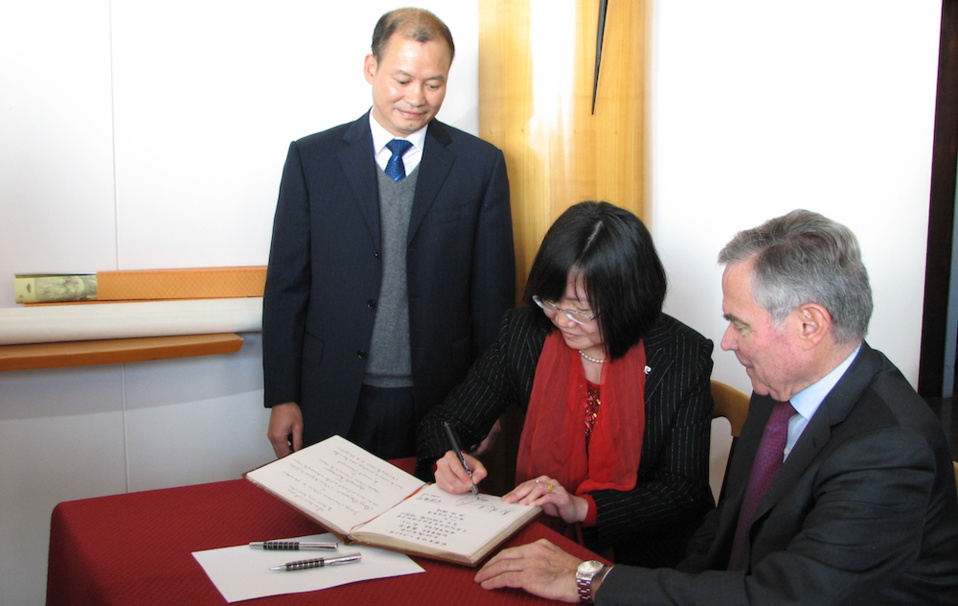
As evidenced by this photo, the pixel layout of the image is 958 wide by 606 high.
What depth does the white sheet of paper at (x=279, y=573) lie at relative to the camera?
1.26 metres

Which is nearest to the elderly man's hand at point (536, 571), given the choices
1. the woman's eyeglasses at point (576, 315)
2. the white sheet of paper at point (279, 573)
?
the white sheet of paper at point (279, 573)

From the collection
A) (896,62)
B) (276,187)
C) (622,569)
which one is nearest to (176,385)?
(276,187)

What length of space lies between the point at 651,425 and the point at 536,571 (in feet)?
2.35

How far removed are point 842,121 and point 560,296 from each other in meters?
1.24

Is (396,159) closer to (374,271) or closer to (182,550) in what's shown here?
(374,271)

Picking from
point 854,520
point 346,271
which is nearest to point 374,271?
point 346,271

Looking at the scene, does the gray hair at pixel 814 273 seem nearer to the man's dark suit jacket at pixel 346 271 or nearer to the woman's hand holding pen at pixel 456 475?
the woman's hand holding pen at pixel 456 475

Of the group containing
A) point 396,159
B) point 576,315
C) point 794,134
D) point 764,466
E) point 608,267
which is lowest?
point 764,466

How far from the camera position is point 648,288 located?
1.92 m

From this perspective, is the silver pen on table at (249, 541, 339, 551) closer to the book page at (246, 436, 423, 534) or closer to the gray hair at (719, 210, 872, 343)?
the book page at (246, 436, 423, 534)

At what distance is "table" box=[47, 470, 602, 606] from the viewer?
4.09 feet

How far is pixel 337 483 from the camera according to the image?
5.17 ft

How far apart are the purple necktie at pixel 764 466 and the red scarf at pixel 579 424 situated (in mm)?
329

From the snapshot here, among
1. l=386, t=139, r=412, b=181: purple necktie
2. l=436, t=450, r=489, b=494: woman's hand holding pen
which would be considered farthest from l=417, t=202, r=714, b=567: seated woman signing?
l=386, t=139, r=412, b=181: purple necktie
